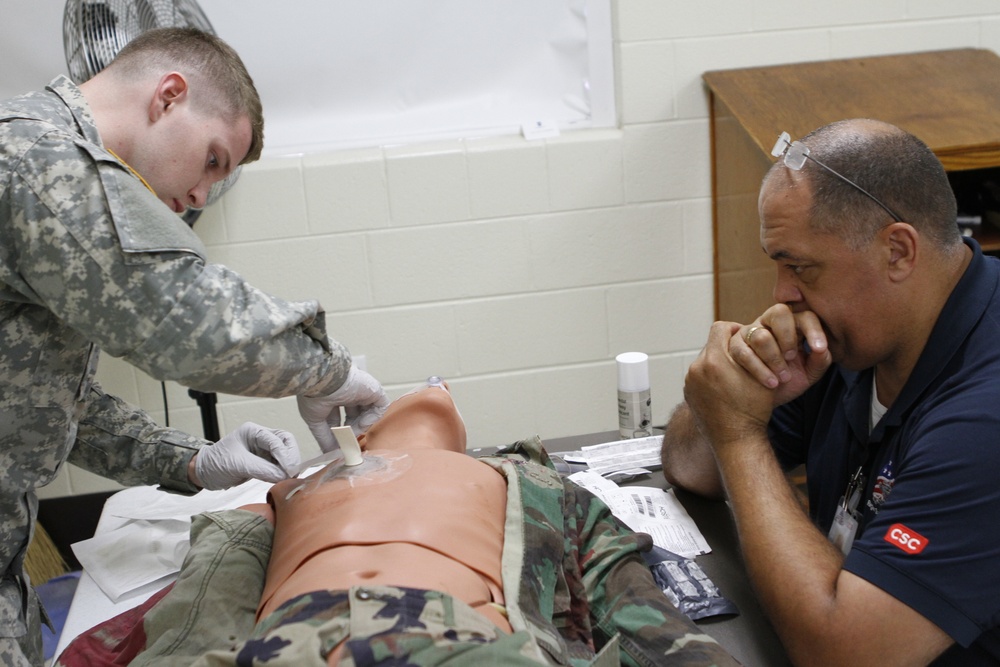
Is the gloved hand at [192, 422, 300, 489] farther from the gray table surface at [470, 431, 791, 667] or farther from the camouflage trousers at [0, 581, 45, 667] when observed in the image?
the gray table surface at [470, 431, 791, 667]

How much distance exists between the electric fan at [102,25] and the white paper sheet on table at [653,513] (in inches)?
43.6

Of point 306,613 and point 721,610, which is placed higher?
point 306,613

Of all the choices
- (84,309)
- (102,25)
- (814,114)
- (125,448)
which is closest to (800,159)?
(84,309)

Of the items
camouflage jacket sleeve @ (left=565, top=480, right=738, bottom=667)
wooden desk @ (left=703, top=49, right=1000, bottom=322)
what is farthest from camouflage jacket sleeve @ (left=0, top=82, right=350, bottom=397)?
wooden desk @ (left=703, top=49, right=1000, bottom=322)

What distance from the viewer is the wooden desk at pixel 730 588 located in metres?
1.33

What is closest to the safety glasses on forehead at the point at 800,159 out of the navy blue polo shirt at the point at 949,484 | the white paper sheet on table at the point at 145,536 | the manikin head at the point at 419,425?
the navy blue polo shirt at the point at 949,484

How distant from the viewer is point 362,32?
277 cm

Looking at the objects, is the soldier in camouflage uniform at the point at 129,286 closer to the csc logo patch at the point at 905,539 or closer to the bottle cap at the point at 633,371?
the bottle cap at the point at 633,371

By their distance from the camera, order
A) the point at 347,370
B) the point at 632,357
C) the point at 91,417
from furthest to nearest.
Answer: the point at 632,357, the point at 91,417, the point at 347,370

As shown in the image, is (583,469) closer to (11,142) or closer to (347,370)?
(347,370)

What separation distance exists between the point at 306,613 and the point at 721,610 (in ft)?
2.14

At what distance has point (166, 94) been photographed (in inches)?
58.2

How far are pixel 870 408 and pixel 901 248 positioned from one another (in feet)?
0.97

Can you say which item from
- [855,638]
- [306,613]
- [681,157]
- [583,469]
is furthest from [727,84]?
[306,613]
